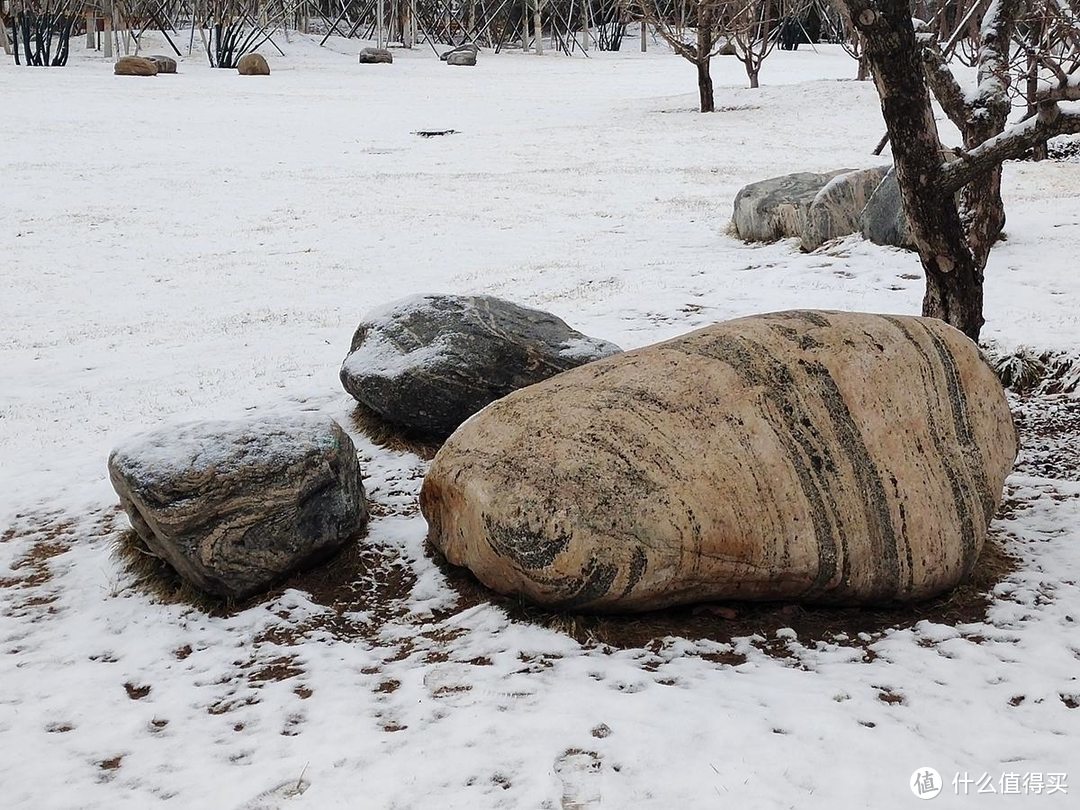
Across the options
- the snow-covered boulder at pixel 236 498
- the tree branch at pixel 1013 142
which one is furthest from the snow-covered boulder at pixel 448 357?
the tree branch at pixel 1013 142

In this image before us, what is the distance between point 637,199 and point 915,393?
9456 mm

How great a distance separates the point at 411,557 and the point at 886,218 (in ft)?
20.9

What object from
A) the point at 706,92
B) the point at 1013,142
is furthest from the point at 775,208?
the point at 706,92

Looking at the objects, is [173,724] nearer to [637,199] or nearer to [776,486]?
[776,486]

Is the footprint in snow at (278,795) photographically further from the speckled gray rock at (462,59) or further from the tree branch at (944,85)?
the speckled gray rock at (462,59)

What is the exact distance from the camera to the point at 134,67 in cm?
2567

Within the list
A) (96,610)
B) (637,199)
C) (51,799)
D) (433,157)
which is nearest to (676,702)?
(51,799)

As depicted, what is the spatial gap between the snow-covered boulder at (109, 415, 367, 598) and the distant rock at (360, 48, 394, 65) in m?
28.6

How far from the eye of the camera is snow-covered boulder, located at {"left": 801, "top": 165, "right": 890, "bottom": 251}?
9.56 metres

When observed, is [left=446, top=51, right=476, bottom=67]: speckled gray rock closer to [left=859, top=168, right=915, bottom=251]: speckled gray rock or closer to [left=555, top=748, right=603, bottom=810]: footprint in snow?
[left=859, top=168, right=915, bottom=251]: speckled gray rock

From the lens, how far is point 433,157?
16766 mm

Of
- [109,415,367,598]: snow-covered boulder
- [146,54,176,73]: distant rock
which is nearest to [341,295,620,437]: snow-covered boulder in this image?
[109,415,367,598]: snow-covered boulder

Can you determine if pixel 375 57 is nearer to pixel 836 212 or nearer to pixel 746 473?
pixel 836 212

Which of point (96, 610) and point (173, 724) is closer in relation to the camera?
point (173, 724)
